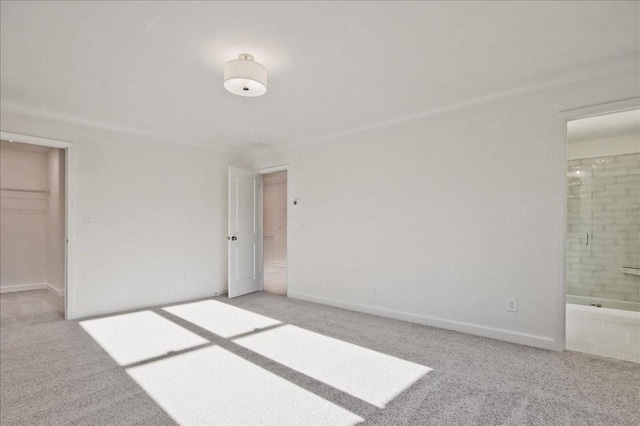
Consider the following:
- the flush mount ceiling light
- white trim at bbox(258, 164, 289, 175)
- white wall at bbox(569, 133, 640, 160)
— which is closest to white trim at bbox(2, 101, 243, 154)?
white trim at bbox(258, 164, 289, 175)

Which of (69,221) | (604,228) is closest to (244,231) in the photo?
(69,221)

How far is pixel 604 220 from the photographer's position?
489cm

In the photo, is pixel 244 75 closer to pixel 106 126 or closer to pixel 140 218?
pixel 106 126

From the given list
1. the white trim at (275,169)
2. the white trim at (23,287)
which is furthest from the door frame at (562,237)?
the white trim at (23,287)

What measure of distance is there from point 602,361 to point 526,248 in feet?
3.44

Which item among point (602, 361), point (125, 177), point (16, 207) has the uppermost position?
point (125, 177)

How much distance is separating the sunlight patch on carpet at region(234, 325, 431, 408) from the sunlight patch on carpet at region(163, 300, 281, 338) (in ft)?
0.99

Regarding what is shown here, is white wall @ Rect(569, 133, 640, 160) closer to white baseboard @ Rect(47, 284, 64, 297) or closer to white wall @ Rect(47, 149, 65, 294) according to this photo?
white wall @ Rect(47, 149, 65, 294)

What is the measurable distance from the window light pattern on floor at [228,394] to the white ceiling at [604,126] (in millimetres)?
4263

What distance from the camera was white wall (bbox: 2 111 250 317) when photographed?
4066 mm

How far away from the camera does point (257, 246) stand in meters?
5.80

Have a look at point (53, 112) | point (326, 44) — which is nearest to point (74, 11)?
point (326, 44)

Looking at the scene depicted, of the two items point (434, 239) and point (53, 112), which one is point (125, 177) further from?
point (434, 239)

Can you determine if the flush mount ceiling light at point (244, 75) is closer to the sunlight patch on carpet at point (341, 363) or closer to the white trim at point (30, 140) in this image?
the sunlight patch on carpet at point (341, 363)
